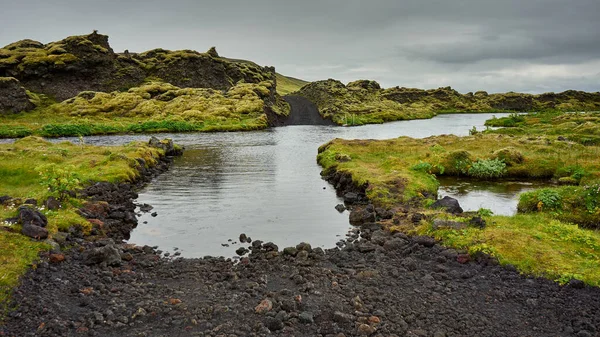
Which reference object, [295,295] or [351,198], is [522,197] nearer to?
[351,198]

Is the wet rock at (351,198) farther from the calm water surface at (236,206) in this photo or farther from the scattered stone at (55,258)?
the scattered stone at (55,258)

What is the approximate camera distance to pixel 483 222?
2077cm

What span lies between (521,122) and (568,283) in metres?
100

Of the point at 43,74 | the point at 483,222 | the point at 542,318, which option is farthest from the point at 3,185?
the point at 43,74

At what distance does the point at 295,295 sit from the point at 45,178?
75.6 feet

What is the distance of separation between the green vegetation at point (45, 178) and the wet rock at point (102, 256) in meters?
1.71

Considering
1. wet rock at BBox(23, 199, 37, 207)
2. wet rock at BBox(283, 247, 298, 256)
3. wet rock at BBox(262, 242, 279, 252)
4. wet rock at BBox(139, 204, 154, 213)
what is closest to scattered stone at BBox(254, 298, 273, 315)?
wet rock at BBox(283, 247, 298, 256)

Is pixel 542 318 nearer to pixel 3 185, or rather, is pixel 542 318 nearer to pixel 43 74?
pixel 3 185

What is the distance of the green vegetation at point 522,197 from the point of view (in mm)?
17812

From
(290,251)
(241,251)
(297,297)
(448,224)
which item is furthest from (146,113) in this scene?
(297,297)

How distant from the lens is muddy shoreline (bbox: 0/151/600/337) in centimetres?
1309

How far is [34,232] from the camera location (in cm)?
1844

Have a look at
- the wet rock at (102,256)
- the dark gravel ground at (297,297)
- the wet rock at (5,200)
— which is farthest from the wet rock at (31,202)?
the wet rock at (102,256)

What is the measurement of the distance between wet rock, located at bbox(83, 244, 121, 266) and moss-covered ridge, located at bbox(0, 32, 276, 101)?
140173 millimetres
